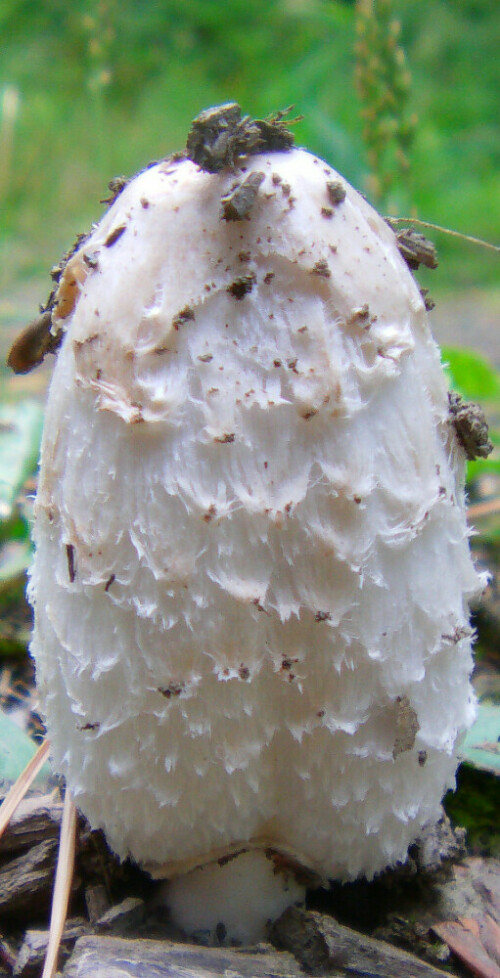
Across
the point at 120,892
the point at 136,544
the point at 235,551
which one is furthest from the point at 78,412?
the point at 120,892

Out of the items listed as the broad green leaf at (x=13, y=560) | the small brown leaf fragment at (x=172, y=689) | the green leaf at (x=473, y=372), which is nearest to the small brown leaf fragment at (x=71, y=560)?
the small brown leaf fragment at (x=172, y=689)

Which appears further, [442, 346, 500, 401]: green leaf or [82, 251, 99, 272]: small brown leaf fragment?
[442, 346, 500, 401]: green leaf

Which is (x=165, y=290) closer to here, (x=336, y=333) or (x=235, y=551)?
(x=336, y=333)

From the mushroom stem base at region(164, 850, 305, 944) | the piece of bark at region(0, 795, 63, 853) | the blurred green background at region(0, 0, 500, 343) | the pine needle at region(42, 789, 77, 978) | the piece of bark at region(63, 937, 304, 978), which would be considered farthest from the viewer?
the blurred green background at region(0, 0, 500, 343)

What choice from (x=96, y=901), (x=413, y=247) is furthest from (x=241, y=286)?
(x=96, y=901)

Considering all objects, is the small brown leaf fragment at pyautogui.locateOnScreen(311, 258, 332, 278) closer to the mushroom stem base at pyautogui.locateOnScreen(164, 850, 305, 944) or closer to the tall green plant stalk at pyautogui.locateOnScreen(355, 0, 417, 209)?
the mushroom stem base at pyautogui.locateOnScreen(164, 850, 305, 944)

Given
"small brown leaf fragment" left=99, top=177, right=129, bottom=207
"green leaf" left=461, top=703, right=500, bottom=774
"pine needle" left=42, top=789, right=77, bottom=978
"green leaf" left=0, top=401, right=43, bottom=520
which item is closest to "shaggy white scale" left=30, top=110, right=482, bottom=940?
"small brown leaf fragment" left=99, top=177, right=129, bottom=207

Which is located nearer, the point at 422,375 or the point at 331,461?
the point at 331,461
